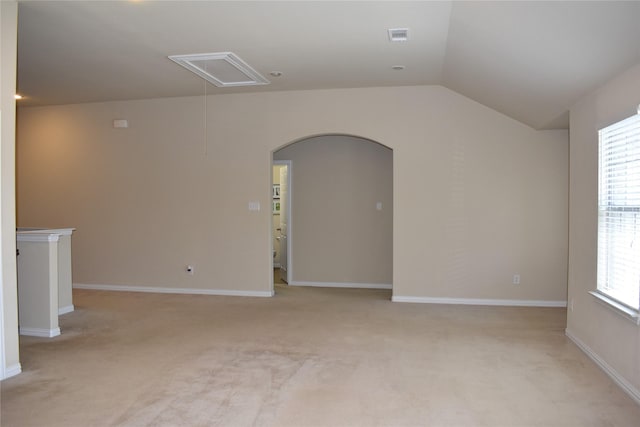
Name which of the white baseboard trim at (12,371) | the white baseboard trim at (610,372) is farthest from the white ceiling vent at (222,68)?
the white baseboard trim at (610,372)

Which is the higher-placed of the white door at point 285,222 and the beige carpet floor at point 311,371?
the white door at point 285,222

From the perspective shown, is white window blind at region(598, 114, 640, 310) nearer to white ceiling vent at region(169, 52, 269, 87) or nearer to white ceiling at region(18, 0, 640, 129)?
white ceiling at region(18, 0, 640, 129)

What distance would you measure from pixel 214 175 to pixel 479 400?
478 cm

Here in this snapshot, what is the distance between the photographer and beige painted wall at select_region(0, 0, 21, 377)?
11.4ft

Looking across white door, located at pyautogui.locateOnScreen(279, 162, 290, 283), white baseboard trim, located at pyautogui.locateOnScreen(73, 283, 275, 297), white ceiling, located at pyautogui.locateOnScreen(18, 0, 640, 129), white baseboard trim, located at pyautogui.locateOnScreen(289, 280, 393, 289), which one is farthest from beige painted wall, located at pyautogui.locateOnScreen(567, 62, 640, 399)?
white door, located at pyautogui.locateOnScreen(279, 162, 290, 283)

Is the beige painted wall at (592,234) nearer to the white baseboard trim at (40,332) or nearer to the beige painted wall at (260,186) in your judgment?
the beige painted wall at (260,186)

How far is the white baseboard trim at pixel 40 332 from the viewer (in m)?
4.72

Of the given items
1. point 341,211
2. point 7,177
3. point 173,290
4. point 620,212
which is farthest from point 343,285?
point 7,177

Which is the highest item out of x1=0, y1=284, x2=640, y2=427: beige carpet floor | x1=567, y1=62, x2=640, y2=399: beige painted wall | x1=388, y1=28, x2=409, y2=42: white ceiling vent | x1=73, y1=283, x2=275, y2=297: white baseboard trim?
x1=388, y1=28, x2=409, y2=42: white ceiling vent

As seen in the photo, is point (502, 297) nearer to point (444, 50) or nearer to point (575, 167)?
point (575, 167)

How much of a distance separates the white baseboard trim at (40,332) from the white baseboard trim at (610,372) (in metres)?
4.89

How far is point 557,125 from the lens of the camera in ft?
18.6

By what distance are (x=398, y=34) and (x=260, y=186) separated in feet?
10.3

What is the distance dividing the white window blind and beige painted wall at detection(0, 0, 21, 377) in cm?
444
